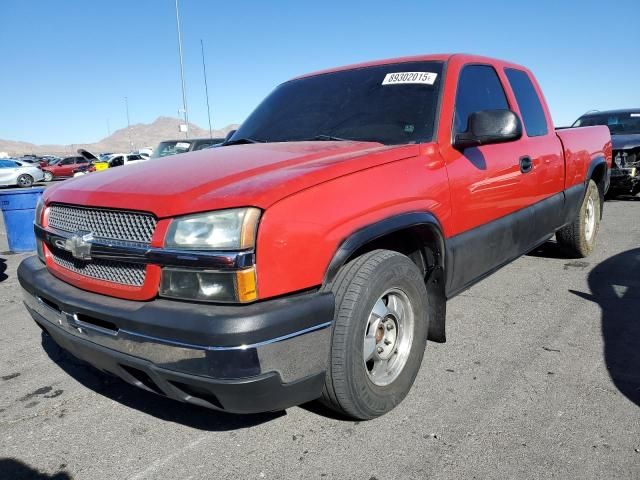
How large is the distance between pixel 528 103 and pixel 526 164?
0.82 meters

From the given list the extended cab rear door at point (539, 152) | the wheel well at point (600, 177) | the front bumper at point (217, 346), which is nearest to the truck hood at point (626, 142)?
the wheel well at point (600, 177)

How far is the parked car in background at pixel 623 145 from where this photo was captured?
949 cm

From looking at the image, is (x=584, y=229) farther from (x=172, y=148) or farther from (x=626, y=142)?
(x=172, y=148)

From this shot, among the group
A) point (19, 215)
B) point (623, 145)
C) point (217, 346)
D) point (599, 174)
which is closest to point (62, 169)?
point (19, 215)

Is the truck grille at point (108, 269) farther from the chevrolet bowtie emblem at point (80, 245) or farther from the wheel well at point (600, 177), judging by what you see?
the wheel well at point (600, 177)

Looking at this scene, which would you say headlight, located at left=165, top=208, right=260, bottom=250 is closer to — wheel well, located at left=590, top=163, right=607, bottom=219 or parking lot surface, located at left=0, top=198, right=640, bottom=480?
parking lot surface, located at left=0, top=198, right=640, bottom=480

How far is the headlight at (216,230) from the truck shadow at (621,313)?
222cm

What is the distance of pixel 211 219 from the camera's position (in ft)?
6.55

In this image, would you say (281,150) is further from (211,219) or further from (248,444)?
A: (248,444)

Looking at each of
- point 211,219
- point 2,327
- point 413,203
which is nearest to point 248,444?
point 211,219

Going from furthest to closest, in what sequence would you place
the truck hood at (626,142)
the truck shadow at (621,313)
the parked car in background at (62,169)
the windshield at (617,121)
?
the parked car in background at (62,169), the windshield at (617,121), the truck hood at (626,142), the truck shadow at (621,313)

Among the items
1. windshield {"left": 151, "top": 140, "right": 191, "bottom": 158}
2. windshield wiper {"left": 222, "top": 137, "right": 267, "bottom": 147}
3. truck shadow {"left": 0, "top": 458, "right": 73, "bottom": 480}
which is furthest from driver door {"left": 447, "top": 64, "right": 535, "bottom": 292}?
windshield {"left": 151, "top": 140, "right": 191, "bottom": 158}

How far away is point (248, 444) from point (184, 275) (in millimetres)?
956

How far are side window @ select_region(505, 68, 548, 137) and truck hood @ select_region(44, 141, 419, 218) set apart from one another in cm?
182
